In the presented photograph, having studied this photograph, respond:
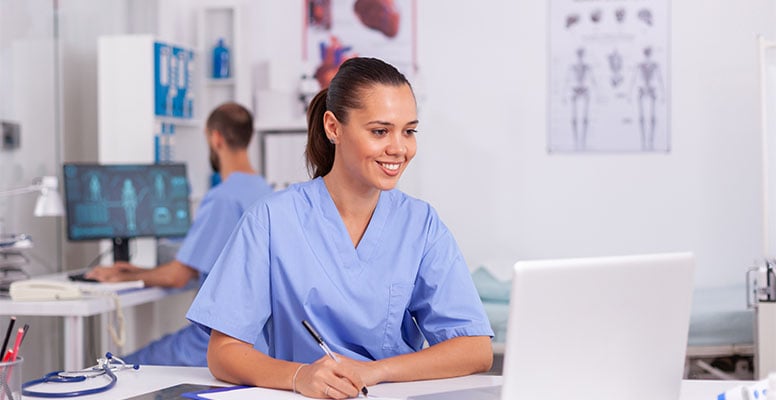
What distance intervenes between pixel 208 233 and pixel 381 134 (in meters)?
1.65

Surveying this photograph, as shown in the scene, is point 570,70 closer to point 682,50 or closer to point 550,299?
point 682,50

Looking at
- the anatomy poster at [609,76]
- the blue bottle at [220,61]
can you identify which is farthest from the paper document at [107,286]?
the anatomy poster at [609,76]

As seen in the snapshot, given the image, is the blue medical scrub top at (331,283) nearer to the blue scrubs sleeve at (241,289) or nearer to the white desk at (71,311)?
the blue scrubs sleeve at (241,289)

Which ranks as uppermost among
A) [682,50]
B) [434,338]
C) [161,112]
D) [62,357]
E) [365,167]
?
[682,50]

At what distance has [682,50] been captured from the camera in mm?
4570

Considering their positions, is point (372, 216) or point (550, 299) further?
point (372, 216)

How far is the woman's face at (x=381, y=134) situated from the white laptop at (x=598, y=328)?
64 centimetres

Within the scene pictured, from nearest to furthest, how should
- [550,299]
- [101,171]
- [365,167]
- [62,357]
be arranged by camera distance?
[550,299] → [365,167] → [101,171] → [62,357]

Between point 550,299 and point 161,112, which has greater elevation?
point 161,112

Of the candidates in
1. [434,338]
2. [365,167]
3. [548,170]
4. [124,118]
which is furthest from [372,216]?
[548,170]

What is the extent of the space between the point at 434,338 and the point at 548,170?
9.78 ft

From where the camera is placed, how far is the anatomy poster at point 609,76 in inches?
181

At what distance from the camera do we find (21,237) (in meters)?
3.38

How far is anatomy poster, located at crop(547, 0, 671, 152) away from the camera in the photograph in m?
4.59
